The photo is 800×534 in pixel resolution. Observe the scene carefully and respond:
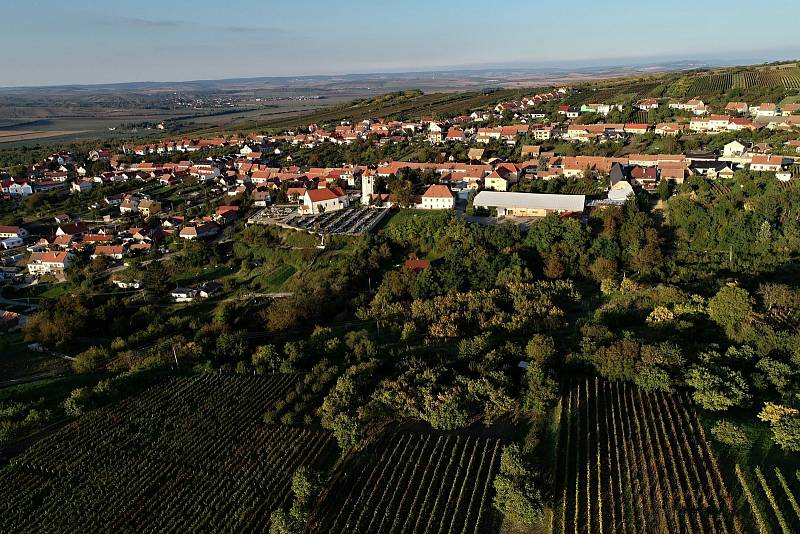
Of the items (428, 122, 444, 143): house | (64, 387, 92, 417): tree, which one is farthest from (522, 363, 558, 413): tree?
(428, 122, 444, 143): house

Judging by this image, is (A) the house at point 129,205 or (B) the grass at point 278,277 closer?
(B) the grass at point 278,277

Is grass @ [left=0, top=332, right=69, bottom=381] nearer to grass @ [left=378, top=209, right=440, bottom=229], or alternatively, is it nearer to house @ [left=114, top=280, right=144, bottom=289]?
house @ [left=114, top=280, right=144, bottom=289]

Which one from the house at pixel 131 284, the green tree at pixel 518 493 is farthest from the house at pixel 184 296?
the green tree at pixel 518 493

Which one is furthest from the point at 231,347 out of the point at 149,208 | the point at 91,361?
the point at 149,208

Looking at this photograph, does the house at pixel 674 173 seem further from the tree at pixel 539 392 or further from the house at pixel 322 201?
the tree at pixel 539 392

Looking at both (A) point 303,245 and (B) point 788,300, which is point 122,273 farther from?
(B) point 788,300

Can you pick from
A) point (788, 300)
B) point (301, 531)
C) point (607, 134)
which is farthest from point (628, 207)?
point (301, 531)

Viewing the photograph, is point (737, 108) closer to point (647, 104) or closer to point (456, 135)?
point (647, 104)
